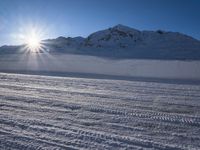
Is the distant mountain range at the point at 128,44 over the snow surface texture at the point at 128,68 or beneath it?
over

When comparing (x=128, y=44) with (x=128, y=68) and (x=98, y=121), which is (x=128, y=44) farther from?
(x=98, y=121)

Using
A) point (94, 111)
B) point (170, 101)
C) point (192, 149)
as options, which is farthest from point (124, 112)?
point (192, 149)

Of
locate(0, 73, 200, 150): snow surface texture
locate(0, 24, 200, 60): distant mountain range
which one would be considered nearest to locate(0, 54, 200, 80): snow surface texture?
locate(0, 73, 200, 150): snow surface texture

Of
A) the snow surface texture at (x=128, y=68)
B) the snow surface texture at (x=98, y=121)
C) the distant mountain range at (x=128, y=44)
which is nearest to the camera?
the snow surface texture at (x=98, y=121)

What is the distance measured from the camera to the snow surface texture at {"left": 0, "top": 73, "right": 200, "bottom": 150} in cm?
460

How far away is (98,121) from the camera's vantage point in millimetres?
5770

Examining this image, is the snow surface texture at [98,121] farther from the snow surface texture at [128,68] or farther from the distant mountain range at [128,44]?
the distant mountain range at [128,44]

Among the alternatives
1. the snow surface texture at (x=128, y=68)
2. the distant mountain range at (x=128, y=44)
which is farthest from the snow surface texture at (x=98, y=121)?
the distant mountain range at (x=128, y=44)

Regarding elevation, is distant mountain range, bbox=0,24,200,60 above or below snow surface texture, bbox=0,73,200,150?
above

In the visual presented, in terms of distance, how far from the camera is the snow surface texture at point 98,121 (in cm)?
460

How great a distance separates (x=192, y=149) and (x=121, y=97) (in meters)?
4.21

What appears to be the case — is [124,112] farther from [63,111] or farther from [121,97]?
[121,97]

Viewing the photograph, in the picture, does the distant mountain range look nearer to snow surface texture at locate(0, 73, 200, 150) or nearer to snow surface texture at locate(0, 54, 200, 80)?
snow surface texture at locate(0, 54, 200, 80)

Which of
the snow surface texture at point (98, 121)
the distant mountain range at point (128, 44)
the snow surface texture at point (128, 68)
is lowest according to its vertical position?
the snow surface texture at point (98, 121)
